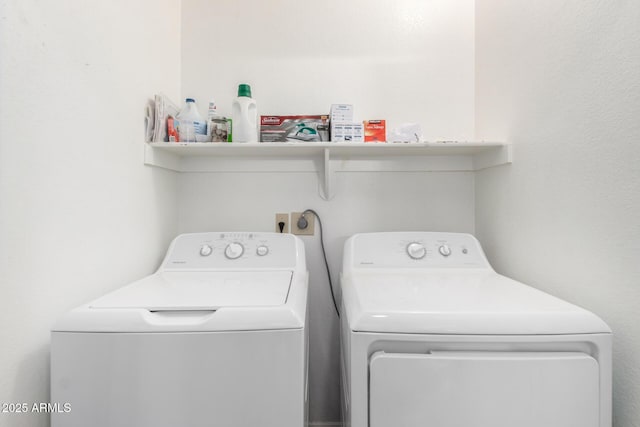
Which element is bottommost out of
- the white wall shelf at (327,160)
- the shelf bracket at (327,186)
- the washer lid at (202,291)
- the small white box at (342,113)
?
the washer lid at (202,291)

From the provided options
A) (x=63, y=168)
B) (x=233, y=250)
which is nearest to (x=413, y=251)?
(x=233, y=250)

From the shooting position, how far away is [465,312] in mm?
679

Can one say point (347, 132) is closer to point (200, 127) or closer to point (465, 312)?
point (200, 127)

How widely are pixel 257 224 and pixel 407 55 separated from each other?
1.07m

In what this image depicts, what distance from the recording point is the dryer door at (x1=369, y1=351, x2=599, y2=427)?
2.06 ft

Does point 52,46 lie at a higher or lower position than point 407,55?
lower

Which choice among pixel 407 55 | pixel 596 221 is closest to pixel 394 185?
pixel 407 55

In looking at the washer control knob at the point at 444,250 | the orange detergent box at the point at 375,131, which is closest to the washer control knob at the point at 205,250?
the orange detergent box at the point at 375,131

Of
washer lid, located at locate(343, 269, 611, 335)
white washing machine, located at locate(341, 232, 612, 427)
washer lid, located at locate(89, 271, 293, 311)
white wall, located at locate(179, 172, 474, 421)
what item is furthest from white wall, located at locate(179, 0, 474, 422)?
white washing machine, located at locate(341, 232, 612, 427)

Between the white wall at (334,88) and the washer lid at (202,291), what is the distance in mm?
434

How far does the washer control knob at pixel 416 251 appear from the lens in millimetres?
1170

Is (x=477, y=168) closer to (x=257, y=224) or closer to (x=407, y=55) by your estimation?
(x=407, y=55)

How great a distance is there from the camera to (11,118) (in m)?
0.62

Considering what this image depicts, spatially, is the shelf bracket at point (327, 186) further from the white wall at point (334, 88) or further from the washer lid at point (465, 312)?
the washer lid at point (465, 312)
